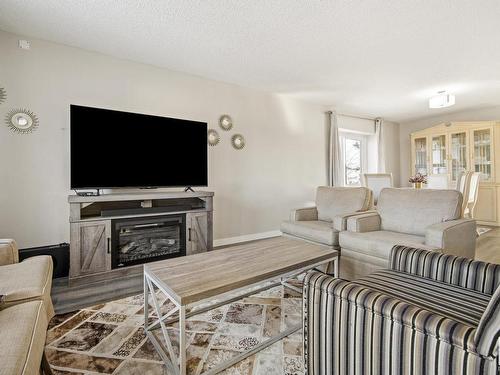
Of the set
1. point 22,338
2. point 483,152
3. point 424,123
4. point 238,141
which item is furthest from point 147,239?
point 424,123

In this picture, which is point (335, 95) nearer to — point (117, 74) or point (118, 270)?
point (117, 74)

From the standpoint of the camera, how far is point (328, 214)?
3.22 metres

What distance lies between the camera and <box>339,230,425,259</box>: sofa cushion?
2170mm

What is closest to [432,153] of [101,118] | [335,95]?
[335,95]

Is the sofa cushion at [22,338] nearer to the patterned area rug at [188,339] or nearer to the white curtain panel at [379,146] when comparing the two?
the patterned area rug at [188,339]

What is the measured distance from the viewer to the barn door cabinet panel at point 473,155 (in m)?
5.12

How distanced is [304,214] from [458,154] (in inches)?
174

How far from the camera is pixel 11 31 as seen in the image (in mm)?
2609

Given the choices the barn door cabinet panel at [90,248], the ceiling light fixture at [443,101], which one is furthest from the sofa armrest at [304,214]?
the ceiling light fixture at [443,101]

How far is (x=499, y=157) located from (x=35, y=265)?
7.11 metres

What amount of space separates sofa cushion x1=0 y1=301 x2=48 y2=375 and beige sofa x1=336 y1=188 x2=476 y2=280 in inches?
87.6

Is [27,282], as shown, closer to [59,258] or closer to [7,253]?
[7,253]

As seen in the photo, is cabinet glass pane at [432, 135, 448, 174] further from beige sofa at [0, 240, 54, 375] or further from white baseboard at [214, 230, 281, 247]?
beige sofa at [0, 240, 54, 375]

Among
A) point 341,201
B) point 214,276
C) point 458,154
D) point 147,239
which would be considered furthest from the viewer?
point 458,154
